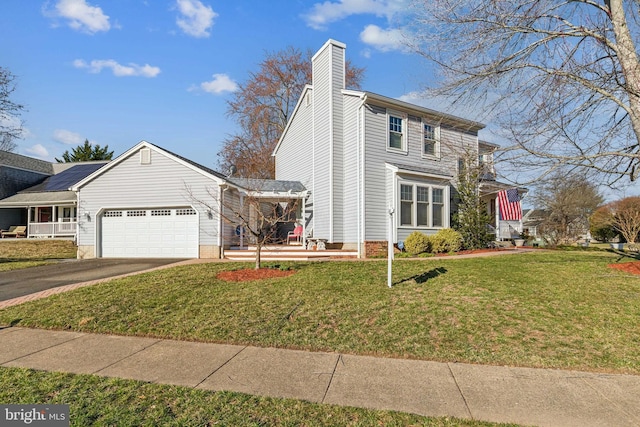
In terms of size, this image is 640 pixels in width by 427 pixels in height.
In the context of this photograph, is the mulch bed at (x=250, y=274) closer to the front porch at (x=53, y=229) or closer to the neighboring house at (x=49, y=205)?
the neighboring house at (x=49, y=205)

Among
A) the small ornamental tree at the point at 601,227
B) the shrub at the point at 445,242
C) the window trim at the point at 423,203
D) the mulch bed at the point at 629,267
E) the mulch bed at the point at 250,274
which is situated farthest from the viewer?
the small ornamental tree at the point at 601,227

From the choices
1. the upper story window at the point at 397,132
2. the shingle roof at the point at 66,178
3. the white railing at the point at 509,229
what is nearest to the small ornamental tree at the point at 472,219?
the upper story window at the point at 397,132

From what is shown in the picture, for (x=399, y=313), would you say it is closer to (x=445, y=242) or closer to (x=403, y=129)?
(x=445, y=242)

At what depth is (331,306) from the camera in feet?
20.9

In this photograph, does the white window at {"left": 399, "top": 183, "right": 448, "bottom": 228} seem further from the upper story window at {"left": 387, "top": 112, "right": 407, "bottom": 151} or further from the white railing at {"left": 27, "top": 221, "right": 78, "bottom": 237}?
the white railing at {"left": 27, "top": 221, "right": 78, "bottom": 237}

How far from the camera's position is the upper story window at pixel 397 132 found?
48.3 feet

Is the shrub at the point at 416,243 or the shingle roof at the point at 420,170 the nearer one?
the shrub at the point at 416,243

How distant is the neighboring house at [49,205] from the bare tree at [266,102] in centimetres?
1103

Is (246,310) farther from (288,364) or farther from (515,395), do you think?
(515,395)

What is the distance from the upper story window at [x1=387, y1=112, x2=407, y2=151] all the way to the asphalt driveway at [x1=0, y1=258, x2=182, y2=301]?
10.7 meters

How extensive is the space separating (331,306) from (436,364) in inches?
92.4

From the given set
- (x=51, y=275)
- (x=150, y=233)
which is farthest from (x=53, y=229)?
(x=51, y=275)

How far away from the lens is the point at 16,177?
25.9 m

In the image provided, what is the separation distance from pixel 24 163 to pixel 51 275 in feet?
73.6
